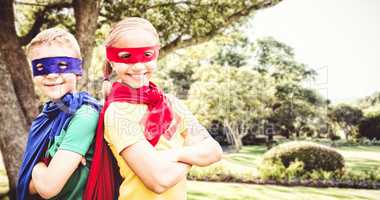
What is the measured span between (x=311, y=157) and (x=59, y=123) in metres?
10.7

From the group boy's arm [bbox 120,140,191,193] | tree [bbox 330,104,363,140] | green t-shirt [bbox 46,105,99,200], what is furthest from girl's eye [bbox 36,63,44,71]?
tree [bbox 330,104,363,140]

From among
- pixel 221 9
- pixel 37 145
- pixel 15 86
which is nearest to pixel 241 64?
pixel 221 9

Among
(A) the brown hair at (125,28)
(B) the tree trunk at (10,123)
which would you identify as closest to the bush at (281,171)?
(B) the tree trunk at (10,123)

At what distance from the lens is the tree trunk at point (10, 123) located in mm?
6227

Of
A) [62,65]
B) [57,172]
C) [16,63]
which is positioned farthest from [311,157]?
[57,172]

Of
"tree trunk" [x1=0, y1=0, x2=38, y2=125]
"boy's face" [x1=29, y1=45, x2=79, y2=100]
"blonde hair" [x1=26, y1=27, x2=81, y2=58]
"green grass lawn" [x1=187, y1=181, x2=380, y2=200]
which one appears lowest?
"green grass lawn" [x1=187, y1=181, x2=380, y2=200]

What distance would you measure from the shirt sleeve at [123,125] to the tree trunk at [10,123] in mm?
4938

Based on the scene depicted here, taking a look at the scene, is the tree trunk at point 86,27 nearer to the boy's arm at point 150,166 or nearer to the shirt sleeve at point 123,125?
the shirt sleeve at point 123,125

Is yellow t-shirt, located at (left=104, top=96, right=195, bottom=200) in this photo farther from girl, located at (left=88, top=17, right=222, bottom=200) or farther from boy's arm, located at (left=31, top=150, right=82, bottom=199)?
boy's arm, located at (left=31, top=150, right=82, bottom=199)

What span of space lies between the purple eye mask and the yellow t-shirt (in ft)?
1.09

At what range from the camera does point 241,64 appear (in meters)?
21.7

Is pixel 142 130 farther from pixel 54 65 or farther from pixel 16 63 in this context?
pixel 16 63

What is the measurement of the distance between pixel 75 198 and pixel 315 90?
1977 cm

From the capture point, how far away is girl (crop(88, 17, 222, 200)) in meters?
1.82
